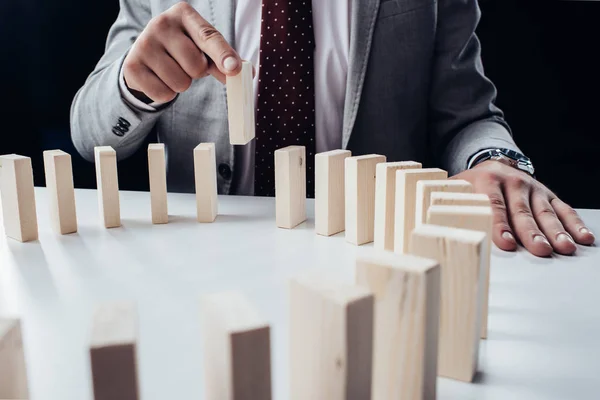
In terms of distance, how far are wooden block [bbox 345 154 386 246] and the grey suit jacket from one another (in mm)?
609

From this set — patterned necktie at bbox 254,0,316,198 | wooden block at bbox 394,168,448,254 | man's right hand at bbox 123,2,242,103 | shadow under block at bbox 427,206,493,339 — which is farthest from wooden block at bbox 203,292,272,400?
patterned necktie at bbox 254,0,316,198

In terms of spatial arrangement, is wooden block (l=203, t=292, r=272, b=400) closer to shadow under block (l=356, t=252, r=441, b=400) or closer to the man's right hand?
shadow under block (l=356, t=252, r=441, b=400)

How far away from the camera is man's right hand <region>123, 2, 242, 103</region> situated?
103 centimetres

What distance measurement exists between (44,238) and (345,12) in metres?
1.02

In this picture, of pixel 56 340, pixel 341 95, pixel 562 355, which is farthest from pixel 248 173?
pixel 562 355

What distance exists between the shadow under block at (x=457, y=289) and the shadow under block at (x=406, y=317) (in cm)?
5

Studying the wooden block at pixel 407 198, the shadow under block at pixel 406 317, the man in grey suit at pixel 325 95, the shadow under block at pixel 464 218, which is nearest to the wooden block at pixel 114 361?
the shadow under block at pixel 406 317

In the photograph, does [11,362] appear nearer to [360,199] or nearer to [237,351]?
[237,351]

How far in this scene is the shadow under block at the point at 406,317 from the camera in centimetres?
47

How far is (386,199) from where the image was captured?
89 cm

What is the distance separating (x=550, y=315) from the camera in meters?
0.69

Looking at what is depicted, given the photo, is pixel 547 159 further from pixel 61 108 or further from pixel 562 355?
pixel 61 108

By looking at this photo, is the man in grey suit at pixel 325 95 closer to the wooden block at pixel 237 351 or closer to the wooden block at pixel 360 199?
the wooden block at pixel 360 199

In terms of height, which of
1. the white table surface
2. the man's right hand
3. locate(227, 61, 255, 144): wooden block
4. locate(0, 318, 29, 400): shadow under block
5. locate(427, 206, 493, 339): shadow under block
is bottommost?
the white table surface
